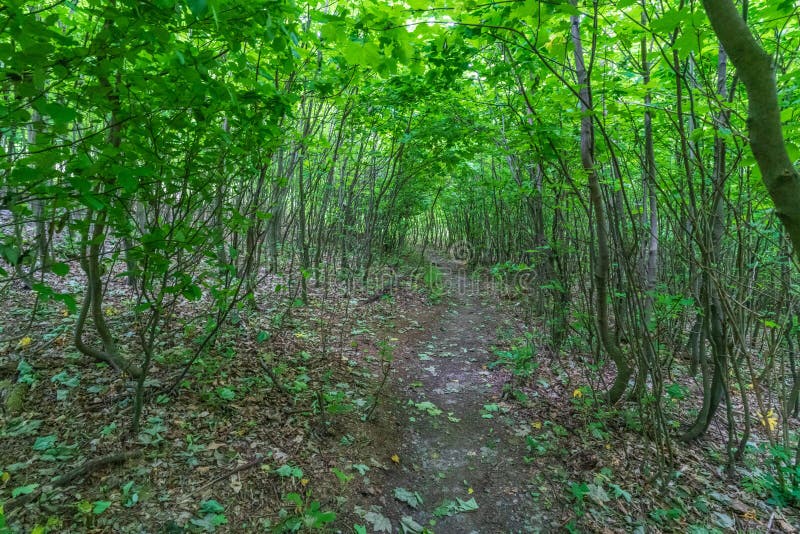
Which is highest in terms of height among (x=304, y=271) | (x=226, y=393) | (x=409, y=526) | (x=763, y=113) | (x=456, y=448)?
(x=763, y=113)

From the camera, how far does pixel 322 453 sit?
10.8ft

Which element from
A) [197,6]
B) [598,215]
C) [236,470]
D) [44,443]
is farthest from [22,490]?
[598,215]

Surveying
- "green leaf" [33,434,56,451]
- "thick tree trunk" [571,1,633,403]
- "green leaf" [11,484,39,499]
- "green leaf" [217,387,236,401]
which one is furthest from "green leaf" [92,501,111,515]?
"thick tree trunk" [571,1,633,403]

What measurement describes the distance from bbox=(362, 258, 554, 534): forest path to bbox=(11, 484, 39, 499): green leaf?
2254 mm

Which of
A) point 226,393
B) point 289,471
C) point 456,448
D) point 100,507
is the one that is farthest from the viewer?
point 456,448

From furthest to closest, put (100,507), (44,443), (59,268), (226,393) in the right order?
1. (226,393)
2. (44,443)
3. (100,507)
4. (59,268)

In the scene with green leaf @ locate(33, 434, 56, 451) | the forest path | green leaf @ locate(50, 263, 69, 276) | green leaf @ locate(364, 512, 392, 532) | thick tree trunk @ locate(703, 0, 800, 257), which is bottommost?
green leaf @ locate(364, 512, 392, 532)

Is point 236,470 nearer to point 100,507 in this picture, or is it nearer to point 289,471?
point 289,471

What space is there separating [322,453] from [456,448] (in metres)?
1.32

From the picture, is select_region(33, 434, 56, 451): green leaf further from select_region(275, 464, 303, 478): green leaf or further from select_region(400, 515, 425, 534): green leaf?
select_region(400, 515, 425, 534): green leaf

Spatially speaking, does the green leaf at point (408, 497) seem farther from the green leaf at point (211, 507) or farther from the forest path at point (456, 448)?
the green leaf at point (211, 507)

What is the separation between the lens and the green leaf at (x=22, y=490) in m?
2.29

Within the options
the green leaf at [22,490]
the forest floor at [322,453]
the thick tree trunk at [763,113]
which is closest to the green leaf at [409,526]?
the forest floor at [322,453]

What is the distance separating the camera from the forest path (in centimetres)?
296
